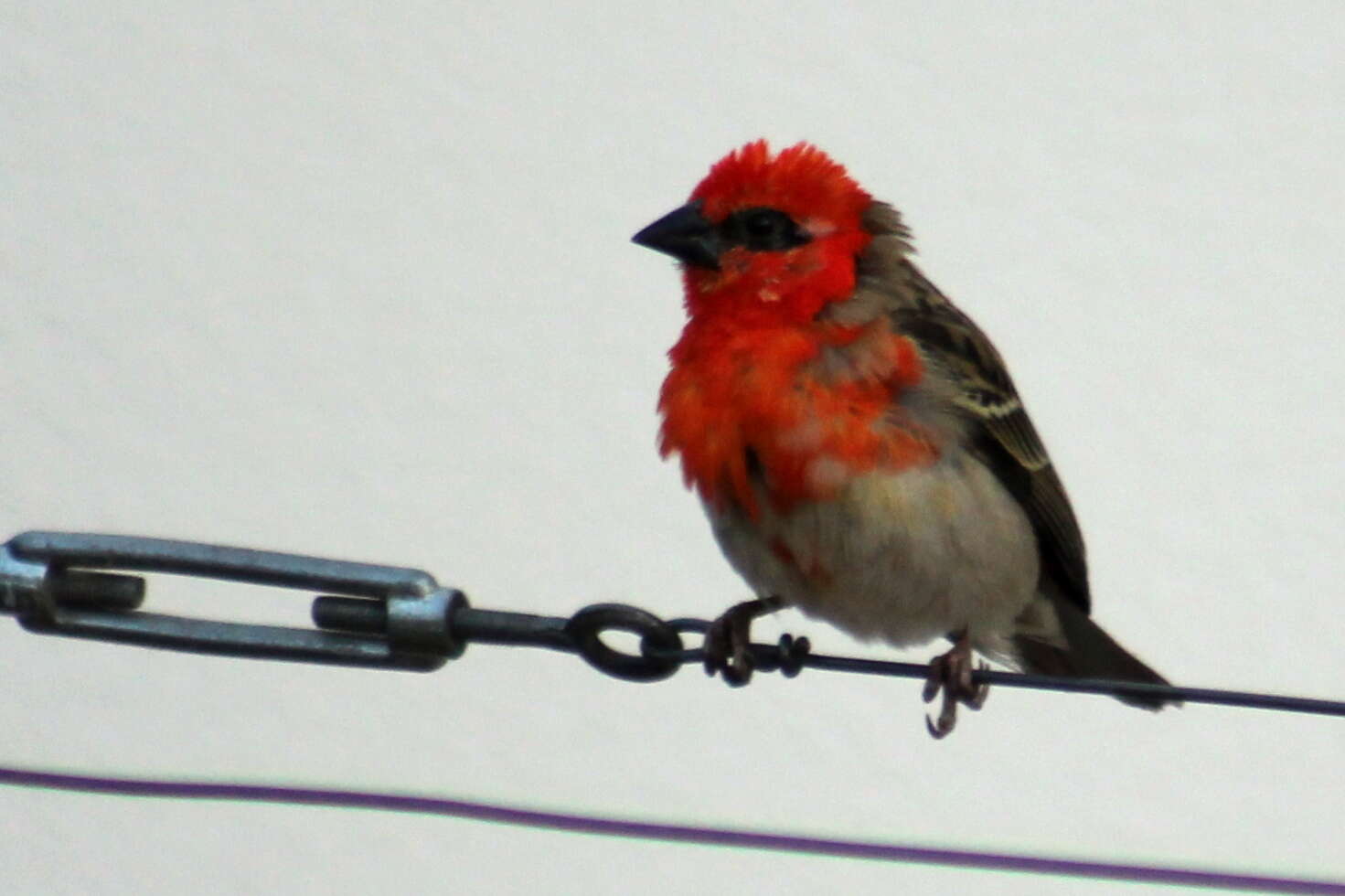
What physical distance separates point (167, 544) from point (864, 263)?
2.17 metres

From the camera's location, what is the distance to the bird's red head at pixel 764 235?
433 centimetres

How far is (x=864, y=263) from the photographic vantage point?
4504 millimetres

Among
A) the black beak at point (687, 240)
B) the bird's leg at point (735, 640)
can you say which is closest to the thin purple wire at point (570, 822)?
the bird's leg at point (735, 640)

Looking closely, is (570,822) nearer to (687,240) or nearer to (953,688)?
(953,688)

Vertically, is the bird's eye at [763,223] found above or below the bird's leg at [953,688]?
above

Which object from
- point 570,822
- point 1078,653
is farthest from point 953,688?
point 570,822

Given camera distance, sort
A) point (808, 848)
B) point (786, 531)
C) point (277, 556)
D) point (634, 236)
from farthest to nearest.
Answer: point (634, 236) < point (786, 531) < point (808, 848) < point (277, 556)

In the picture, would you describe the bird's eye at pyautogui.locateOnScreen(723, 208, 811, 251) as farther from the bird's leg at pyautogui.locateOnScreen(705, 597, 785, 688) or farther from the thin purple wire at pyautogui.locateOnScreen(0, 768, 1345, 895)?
the thin purple wire at pyautogui.locateOnScreen(0, 768, 1345, 895)

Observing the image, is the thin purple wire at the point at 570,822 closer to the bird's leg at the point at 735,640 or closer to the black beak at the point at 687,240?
the bird's leg at the point at 735,640

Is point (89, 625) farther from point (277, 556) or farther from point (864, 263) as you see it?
point (864, 263)

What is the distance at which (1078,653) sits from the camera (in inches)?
197

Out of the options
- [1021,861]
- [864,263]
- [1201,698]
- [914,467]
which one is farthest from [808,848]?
[864,263]

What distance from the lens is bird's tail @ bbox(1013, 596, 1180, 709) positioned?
492cm

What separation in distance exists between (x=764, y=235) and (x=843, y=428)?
0.63 m
